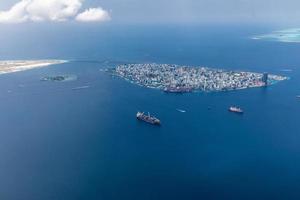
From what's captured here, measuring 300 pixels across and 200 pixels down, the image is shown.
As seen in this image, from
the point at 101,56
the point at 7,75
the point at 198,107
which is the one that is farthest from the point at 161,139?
the point at 101,56

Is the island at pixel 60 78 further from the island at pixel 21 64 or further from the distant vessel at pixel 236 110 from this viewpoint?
the distant vessel at pixel 236 110

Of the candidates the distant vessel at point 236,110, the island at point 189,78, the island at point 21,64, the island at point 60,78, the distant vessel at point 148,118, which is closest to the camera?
the distant vessel at point 148,118

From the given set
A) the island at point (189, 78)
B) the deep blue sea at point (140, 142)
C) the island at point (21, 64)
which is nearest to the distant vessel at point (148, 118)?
the deep blue sea at point (140, 142)

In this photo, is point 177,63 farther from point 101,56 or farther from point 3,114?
point 3,114

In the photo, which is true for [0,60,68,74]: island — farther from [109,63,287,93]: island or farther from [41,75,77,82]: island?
[109,63,287,93]: island

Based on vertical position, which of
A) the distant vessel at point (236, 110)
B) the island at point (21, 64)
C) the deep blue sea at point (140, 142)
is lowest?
the deep blue sea at point (140, 142)

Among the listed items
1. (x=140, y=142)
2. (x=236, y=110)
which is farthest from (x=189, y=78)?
(x=140, y=142)

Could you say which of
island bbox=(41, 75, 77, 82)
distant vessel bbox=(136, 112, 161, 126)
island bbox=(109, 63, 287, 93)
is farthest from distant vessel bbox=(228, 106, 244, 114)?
island bbox=(41, 75, 77, 82)

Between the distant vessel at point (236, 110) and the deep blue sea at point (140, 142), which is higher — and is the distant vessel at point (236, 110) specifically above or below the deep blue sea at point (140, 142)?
above
